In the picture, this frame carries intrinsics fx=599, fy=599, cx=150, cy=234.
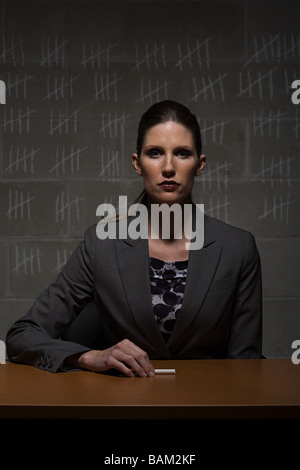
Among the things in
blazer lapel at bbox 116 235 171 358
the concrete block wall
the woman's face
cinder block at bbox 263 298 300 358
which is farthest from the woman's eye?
cinder block at bbox 263 298 300 358

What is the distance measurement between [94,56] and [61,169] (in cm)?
55

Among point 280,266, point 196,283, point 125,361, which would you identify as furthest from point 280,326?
point 125,361

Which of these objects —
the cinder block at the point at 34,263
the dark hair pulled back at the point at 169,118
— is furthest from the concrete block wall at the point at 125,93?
the dark hair pulled back at the point at 169,118

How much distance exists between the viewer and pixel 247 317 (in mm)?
1768

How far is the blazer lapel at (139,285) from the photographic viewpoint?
169 centimetres

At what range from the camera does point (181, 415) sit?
1.06 metres

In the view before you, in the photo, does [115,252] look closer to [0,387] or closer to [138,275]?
[138,275]

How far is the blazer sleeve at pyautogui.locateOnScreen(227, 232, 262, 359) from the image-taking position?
1.75 meters

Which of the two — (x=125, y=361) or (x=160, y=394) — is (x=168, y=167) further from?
(x=160, y=394)

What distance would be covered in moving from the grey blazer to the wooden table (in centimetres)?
26

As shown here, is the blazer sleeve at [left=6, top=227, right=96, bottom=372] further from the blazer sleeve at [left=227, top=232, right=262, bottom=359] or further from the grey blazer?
the blazer sleeve at [left=227, top=232, right=262, bottom=359]

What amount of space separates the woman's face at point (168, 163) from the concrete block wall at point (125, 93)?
1035 millimetres

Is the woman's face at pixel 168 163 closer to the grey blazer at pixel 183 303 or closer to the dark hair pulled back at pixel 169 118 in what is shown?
the dark hair pulled back at pixel 169 118

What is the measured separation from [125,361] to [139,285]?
435 millimetres
